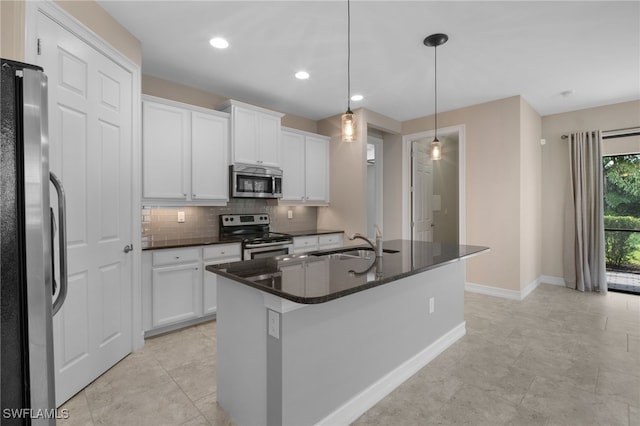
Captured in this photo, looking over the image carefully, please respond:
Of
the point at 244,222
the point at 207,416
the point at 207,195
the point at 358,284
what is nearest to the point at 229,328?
the point at 207,416

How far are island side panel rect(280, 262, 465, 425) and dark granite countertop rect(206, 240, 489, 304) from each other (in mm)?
166

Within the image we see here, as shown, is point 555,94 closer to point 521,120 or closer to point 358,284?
point 521,120

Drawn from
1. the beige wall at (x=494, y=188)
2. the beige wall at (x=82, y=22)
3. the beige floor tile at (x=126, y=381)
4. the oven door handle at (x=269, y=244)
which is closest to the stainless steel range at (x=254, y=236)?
the oven door handle at (x=269, y=244)

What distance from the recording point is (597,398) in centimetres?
209

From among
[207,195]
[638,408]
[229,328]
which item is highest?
[207,195]

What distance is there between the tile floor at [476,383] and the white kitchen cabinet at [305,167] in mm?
2186

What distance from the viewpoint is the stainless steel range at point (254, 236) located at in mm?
3691

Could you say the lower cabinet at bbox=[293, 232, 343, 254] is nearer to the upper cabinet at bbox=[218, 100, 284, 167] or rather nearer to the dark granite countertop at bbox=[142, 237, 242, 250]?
the dark granite countertop at bbox=[142, 237, 242, 250]

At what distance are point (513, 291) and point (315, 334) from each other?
3.68 m

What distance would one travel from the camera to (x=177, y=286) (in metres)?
3.13

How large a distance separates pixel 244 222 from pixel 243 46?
212 centimetres

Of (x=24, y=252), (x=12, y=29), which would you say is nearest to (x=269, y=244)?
(x=12, y=29)

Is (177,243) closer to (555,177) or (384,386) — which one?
(384,386)

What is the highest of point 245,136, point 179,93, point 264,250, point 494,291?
point 179,93
